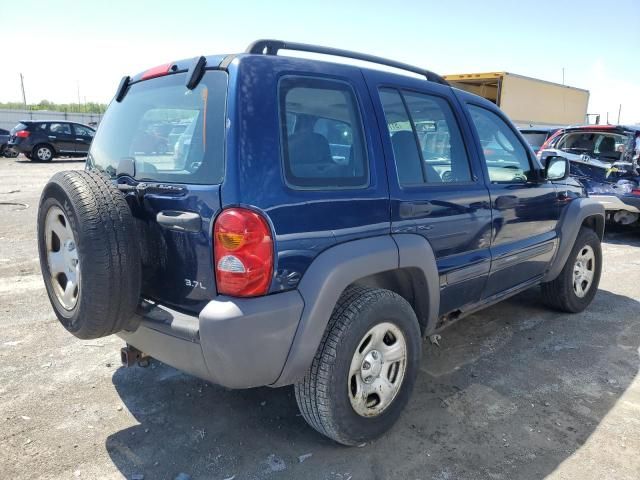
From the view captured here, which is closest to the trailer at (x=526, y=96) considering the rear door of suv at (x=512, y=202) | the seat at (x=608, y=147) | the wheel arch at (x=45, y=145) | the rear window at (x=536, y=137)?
the rear window at (x=536, y=137)

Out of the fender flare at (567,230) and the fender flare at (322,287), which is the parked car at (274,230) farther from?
the fender flare at (567,230)

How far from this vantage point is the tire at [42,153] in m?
17.8

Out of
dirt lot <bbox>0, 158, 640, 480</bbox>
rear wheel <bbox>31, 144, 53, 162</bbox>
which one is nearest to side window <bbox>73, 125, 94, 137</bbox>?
rear wheel <bbox>31, 144, 53, 162</bbox>

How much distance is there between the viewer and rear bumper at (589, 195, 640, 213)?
23.9 ft

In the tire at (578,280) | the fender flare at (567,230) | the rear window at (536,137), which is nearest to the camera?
the fender flare at (567,230)

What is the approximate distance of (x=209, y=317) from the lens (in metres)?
2.07

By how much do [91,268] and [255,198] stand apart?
77 cm

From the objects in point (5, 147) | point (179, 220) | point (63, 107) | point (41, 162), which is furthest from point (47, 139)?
point (63, 107)

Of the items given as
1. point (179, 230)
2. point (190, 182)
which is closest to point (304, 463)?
point (179, 230)

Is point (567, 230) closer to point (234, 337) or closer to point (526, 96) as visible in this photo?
point (234, 337)

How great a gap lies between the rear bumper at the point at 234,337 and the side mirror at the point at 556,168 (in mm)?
2767

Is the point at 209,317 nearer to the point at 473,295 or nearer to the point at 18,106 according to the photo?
the point at 473,295

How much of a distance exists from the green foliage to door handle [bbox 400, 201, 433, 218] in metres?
41.0

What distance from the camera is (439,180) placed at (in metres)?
3.00
